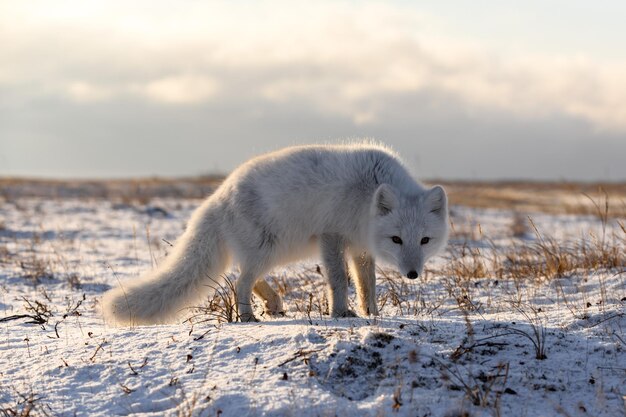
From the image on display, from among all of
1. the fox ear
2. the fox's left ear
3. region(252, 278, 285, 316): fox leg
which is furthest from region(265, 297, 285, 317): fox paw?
the fox's left ear

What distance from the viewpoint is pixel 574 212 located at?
54.1 ft

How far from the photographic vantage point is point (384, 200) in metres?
4.61

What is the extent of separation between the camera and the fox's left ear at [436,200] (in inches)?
184

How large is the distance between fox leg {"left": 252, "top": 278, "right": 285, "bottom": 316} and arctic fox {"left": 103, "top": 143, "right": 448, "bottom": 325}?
0.20 m

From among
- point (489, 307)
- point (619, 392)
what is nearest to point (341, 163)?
point (489, 307)

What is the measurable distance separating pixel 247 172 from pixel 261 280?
93cm

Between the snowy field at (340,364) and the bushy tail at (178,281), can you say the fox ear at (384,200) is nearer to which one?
the snowy field at (340,364)

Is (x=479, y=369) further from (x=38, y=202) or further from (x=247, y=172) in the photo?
(x=38, y=202)

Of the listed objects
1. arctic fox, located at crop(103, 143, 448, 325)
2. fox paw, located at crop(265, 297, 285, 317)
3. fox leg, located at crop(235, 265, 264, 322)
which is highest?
arctic fox, located at crop(103, 143, 448, 325)

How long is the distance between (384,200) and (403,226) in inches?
9.2

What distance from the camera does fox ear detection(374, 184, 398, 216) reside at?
455 centimetres

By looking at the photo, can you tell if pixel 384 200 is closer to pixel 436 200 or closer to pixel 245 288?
pixel 436 200

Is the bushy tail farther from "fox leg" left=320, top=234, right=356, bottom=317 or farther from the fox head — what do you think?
the fox head

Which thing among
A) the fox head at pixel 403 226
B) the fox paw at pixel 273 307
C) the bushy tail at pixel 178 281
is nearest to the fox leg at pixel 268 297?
the fox paw at pixel 273 307
